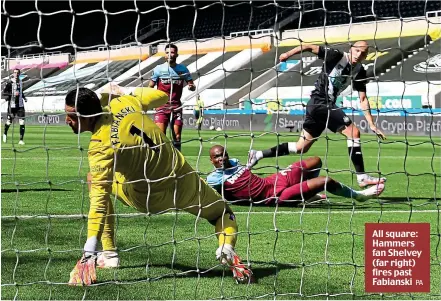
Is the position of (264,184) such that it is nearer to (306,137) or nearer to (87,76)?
(306,137)

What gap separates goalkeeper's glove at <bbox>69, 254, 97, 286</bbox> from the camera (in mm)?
4301

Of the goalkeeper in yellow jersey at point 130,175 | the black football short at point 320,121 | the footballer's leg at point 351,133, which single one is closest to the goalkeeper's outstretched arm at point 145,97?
the goalkeeper in yellow jersey at point 130,175

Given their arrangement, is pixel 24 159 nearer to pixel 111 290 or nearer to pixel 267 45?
pixel 111 290

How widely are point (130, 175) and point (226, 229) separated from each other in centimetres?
70

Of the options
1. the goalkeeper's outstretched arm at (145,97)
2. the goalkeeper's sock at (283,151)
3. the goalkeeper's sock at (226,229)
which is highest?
the goalkeeper's outstretched arm at (145,97)

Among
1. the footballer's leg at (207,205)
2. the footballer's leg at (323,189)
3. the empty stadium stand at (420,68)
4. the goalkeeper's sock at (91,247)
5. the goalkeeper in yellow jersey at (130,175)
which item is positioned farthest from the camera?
the empty stadium stand at (420,68)

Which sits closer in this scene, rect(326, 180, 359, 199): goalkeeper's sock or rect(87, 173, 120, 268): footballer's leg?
rect(87, 173, 120, 268): footballer's leg

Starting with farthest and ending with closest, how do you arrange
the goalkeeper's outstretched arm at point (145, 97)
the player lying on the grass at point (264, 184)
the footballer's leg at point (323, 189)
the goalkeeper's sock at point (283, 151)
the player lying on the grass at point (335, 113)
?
the goalkeeper's sock at point (283, 151), the player lying on the grass at point (335, 113), the player lying on the grass at point (264, 184), the footballer's leg at point (323, 189), the goalkeeper's outstretched arm at point (145, 97)

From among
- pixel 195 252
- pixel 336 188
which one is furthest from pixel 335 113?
pixel 195 252

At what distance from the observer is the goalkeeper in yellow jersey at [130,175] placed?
14.5 ft

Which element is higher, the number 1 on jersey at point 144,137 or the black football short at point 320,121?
the black football short at point 320,121

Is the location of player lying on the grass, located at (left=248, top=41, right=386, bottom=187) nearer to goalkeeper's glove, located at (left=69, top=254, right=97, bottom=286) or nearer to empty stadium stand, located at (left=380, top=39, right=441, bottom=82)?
goalkeeper's glove, located at (left=69, top=254, right=97, bottom=286)

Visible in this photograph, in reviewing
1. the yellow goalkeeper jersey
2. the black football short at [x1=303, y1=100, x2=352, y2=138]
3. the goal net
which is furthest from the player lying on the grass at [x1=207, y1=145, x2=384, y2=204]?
the yellow goalkeeper jersey

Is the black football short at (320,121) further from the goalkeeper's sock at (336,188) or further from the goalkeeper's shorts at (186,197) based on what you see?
the goalkeeper's shorts at (186,197)
